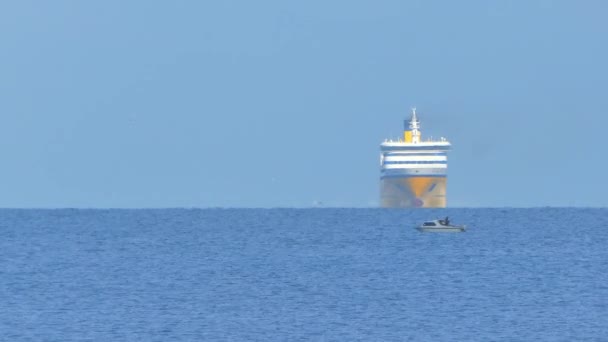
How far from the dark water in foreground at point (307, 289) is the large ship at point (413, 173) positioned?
78.3 m

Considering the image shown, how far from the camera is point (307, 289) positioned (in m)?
64.6

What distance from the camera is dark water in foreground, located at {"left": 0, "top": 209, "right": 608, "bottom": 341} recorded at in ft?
164

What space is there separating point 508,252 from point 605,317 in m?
40.4

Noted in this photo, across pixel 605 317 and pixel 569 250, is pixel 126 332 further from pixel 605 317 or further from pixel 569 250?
pixel 569 250

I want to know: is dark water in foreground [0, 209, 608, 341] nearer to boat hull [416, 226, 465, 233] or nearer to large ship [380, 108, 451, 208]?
boat hull [416, 226, 465, 233]

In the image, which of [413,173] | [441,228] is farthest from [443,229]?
[413,173]

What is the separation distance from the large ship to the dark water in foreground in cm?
7829

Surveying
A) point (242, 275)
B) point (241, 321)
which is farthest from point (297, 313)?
point (242, 275)

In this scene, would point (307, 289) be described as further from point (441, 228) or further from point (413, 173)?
point (413, 173)

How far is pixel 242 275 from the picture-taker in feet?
240

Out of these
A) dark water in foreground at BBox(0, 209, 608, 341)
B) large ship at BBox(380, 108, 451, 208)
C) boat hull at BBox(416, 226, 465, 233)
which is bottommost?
dark water in foreground at BBox(0, 209, 608, 341)

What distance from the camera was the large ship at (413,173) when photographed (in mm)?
192250

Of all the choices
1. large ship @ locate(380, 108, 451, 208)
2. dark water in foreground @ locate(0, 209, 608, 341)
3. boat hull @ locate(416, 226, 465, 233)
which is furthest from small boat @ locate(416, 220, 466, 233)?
large ship @ locate(380, 108, 451, 208)

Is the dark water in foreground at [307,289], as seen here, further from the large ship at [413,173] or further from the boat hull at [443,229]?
the large ship at [413,173]
